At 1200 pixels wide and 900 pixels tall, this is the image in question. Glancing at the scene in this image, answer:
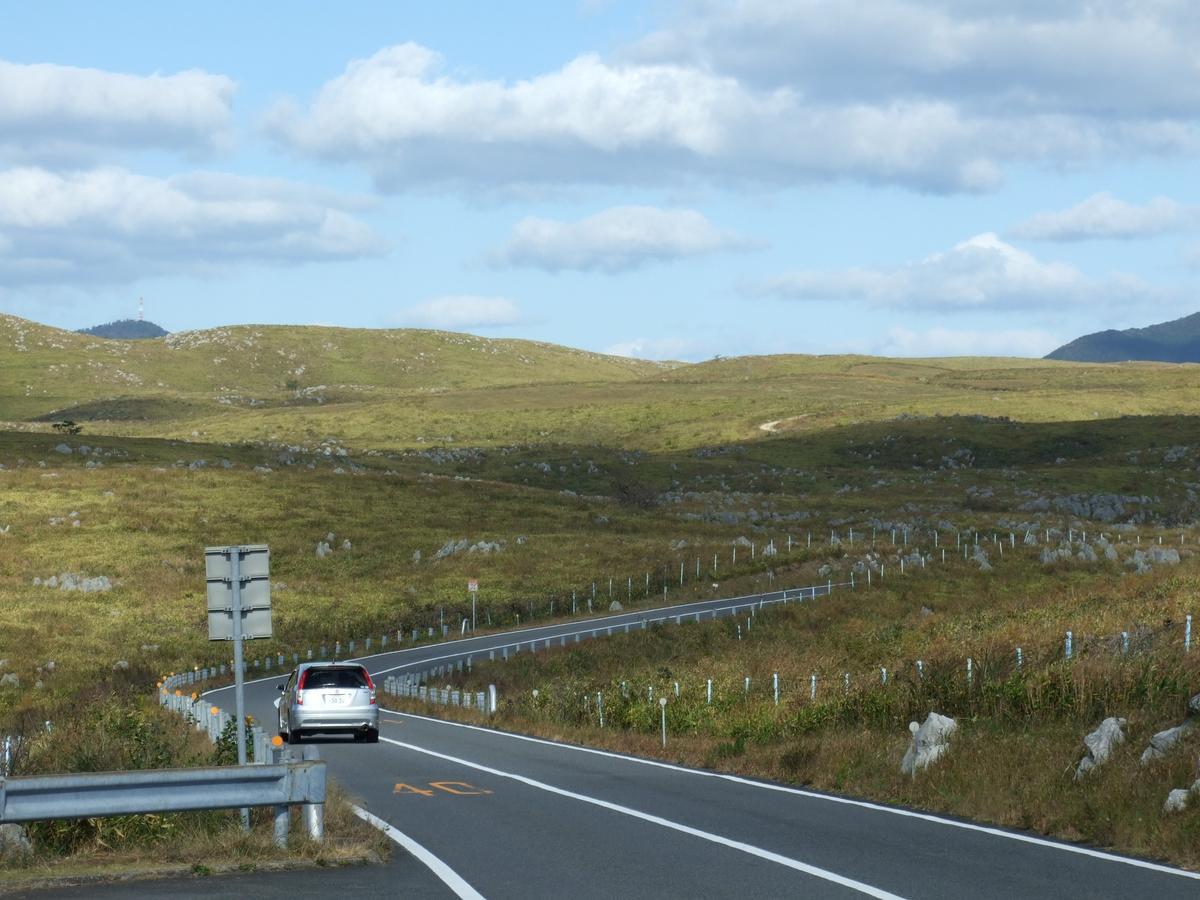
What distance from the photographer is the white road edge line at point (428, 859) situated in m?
11.8

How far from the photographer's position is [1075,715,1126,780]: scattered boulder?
15.8 m

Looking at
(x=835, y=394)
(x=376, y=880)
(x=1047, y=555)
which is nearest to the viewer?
(x=376, y=880)

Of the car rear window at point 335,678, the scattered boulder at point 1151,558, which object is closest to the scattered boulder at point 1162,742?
the car rear window at point 335,678

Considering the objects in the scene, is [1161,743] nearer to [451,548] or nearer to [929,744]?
[929,744]

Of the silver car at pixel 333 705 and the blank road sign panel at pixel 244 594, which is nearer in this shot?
the blank road sign panel at pixel 244 594

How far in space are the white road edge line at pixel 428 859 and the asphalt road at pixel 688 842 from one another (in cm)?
5

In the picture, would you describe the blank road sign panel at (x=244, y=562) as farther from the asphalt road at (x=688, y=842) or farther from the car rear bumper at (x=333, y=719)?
the car rear bumper at (x=333, y=719)

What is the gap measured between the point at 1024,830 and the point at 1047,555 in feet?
173

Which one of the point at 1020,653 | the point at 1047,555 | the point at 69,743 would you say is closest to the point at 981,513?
the point at 1047,555

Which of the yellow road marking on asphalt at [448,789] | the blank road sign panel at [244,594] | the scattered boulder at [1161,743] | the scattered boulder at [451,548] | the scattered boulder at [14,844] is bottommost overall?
the scattered boulder at [451,548]

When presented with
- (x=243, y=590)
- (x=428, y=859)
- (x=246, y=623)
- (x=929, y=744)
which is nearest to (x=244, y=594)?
(x=243, y=590)

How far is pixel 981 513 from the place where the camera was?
88500mm

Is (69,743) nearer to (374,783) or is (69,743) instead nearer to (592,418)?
(374,783)

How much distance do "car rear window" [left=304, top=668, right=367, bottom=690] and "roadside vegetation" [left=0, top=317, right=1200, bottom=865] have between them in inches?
126
